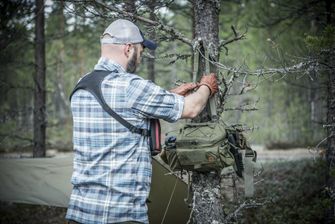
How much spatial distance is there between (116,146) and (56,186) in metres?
3.64

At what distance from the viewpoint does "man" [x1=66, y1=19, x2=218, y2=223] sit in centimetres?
283

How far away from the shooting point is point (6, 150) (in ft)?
54.9

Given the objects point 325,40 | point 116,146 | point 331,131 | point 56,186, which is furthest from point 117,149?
point 331,131

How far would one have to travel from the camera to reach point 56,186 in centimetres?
612

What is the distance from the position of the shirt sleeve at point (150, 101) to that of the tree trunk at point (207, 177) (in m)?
0.91

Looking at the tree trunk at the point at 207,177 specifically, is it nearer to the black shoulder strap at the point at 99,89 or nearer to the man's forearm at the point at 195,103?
the man's forearm at the point at 195,103

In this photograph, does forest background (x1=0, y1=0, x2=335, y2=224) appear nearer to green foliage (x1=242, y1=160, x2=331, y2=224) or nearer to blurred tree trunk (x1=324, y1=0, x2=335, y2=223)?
blurred tree trunk (x1=324, y1=0, x2=335, y2=223)

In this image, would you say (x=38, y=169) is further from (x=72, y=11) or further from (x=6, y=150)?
(x=6, y=150)

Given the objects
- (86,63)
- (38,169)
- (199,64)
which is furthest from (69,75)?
(199,64)

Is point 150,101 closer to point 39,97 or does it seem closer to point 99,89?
point 99,89

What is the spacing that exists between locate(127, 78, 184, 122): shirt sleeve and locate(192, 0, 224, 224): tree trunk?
91 centimetres

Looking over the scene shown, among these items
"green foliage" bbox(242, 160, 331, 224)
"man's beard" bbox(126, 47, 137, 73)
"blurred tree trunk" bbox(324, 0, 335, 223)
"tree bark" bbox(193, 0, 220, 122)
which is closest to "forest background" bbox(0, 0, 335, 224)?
"tree bark" bbox(193, 0, 220, 122)

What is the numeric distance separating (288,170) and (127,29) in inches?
353

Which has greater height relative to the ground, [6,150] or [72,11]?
[72,11]
